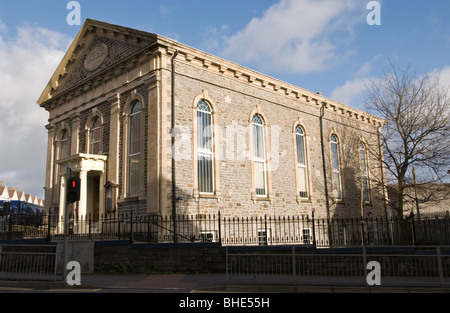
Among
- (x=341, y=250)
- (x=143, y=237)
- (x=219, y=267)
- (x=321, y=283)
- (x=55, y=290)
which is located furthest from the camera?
(x=143, y=237)

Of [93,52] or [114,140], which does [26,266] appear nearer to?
[114,140]

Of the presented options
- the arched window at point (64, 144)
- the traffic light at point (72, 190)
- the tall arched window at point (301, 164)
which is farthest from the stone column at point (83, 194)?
the tall arched window at point (301, 164)

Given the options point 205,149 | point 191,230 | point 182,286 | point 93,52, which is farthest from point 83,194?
point 182,286

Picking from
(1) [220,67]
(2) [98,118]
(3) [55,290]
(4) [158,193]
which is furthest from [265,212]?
(3) [55,290]

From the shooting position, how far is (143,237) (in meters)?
16.0

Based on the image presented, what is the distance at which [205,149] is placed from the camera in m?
18.7

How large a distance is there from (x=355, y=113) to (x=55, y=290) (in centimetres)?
2403

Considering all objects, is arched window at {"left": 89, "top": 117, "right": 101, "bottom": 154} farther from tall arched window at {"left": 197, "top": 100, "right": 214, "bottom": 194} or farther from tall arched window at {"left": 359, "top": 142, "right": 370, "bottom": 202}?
tall arched window at {"left": 359, "top": 142, "right": 370, "bottom": 202}

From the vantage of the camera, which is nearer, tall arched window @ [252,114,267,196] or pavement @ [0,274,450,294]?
pavement @ [0,274,450,294]

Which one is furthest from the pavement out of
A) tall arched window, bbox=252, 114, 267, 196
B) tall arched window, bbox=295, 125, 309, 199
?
tall arched window, bbox=295, 125, 309, 199

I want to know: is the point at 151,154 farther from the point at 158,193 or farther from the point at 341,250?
the point at 341,250

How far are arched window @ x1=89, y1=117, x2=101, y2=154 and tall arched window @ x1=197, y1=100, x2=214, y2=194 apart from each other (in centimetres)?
562

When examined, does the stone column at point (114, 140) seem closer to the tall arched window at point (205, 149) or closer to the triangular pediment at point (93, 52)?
the triangular pediment at point (93, 52)

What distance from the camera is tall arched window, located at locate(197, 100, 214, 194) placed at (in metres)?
18.2
